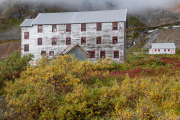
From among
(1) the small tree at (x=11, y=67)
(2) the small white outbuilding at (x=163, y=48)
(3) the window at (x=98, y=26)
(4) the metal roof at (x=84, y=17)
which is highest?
(4) the metal roof at (x=84, y=17)

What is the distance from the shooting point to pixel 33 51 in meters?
33.5

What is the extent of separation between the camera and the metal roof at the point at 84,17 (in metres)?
31.3

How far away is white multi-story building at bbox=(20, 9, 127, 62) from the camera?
30.7m

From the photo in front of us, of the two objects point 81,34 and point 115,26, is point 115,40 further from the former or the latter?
point 81,34

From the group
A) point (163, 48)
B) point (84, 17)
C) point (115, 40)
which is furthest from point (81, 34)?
point (163, 48)

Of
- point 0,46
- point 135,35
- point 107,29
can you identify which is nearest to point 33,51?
point 107,29

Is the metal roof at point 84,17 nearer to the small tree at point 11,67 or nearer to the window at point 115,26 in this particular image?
the window at point 115,26

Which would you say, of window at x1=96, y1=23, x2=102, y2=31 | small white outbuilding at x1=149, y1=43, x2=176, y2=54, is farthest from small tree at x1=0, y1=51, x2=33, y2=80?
small white outbuilding at x1=149, y1=43, x2=176, y2=54

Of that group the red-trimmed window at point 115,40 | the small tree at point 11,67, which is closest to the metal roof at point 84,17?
the red-trimmed window at point 115,40

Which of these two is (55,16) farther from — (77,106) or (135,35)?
(135,35)

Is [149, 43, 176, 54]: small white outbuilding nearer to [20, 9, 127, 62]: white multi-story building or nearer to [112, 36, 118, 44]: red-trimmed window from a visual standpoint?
[20, 9, 127, 62]: white multi-story building

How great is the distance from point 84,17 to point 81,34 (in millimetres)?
3735

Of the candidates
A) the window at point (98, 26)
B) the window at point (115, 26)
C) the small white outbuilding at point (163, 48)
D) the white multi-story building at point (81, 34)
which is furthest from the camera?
the small white outbuilding at point (163, 48)

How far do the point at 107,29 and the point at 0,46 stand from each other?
77.1m
